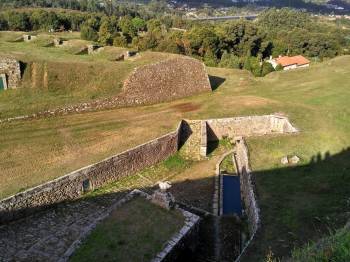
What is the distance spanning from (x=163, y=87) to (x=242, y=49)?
2534cm

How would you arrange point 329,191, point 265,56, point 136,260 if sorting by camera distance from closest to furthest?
1. point 136,260
2. point 329,191
3. point 265,56

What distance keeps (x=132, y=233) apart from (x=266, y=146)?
910 cm

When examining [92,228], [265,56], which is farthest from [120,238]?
[265,56]

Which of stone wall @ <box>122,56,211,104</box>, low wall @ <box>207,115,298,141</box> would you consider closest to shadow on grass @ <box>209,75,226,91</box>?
stone wall @ <box>122,56,211,104</box>

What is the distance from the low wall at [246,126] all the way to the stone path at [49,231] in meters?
8.31

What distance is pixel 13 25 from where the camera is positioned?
45688 millimetres

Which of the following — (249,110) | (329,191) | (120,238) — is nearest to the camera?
(120,238)

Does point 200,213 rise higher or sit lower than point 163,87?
lower

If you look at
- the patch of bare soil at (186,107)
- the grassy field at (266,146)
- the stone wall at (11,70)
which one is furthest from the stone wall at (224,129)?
the stone wall at (11,70)

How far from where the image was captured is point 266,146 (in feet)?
64.6

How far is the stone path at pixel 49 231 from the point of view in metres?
12.4

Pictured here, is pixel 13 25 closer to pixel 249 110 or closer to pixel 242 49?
pixel 242 49

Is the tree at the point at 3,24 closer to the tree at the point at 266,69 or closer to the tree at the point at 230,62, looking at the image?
the tree at the point at 230,62

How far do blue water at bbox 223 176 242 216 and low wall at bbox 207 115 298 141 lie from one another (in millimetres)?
3785
